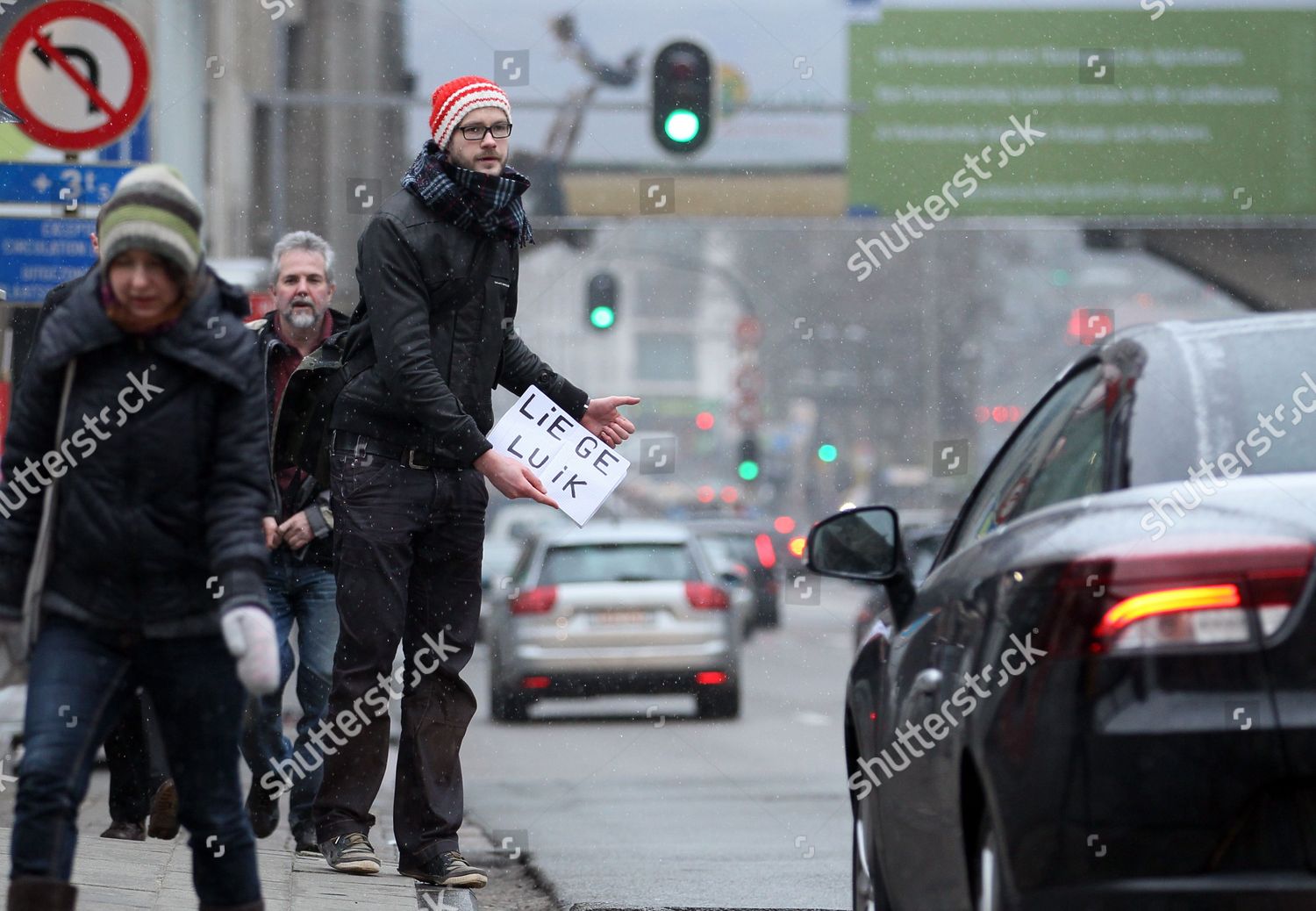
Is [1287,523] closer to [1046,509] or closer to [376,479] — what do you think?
[1046,509]

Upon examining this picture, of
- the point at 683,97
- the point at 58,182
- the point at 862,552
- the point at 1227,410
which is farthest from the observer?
the point at 683,97

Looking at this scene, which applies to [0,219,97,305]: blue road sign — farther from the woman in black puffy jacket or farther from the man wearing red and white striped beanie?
the woman in black puffy jacket

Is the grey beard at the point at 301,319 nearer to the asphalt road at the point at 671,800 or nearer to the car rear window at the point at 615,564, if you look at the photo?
the asphalt road at the point at 671,800

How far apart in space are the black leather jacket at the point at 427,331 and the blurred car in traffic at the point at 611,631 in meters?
11.1

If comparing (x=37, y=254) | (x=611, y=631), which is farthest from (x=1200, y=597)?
(x=611, y=631)

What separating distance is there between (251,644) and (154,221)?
2.67ft

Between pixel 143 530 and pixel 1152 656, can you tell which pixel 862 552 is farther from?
pixel 1152 656

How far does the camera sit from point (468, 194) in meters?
6.64

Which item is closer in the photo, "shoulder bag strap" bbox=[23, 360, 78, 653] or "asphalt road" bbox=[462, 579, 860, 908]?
"shoulder bag strap" bbox=[23, 360, 78, 653]

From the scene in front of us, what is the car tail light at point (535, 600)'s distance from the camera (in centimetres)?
1792

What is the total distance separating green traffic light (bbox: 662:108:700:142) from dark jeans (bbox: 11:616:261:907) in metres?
12.6

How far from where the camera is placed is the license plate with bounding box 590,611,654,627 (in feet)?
59.1

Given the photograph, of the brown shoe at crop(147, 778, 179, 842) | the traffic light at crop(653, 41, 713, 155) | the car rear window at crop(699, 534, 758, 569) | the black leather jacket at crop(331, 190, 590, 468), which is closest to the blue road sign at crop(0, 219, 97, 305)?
the brown shoe at crop(147, 778, 179, 842)

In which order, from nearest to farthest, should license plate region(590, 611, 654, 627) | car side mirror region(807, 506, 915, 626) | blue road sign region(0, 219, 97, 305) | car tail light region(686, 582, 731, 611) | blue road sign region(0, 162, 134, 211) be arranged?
car side mirror region(807, 506, 915, 626), blue road sign region(0, 162, 134, 211), blue road sign region(0, 219, 97, 305), license plate region(590, 611, 654, 627), car tail light region(686, 582, 731, 611)
